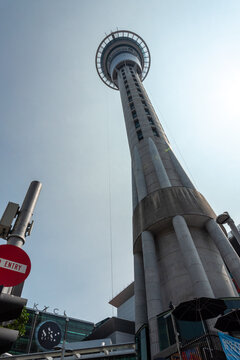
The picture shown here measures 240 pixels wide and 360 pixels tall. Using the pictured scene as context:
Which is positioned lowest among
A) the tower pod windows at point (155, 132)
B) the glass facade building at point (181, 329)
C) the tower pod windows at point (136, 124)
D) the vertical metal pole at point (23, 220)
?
the vertical metal pole at point (23, 220)

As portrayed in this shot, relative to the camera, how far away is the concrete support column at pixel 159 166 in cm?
3062

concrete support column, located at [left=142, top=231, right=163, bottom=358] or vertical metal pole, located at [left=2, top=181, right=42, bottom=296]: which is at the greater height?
concrete support column, located at [left=142, top=231, right=163, bottom=358]

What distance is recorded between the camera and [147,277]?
77.7ft

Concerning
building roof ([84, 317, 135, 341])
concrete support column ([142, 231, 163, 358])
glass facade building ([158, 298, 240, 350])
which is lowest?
glass facade building ([158, 298, 240, 350])

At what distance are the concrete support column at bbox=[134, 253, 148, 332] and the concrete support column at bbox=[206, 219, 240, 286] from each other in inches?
359

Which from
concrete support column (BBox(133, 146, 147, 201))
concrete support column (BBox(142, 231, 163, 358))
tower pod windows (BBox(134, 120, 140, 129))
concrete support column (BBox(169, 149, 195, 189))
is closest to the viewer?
concrete support column (BBox(142, 231, 163, 358))

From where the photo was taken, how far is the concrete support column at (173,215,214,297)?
62.5 ft

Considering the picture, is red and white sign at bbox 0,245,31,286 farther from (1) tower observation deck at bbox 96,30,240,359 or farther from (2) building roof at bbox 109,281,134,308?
(2) building roof at bbox 109,281,134,308

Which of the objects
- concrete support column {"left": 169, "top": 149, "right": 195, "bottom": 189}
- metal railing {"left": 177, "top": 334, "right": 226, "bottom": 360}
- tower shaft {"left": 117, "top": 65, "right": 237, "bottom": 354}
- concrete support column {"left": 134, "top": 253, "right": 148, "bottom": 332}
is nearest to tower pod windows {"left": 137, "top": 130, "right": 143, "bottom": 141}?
tower shaft {"left": 117, "top": 65, "right": 237, "bottom": 354}

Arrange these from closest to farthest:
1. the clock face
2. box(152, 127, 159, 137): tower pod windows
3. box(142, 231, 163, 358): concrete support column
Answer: box(142, 231, 163, 358): concrete support column → box(152, 127, 159, 137): tower pod windows → the clock face

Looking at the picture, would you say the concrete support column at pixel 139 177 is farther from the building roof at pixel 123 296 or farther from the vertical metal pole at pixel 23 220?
the building roof at pixel 123 296

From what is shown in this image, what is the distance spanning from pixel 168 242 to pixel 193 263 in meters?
5.90

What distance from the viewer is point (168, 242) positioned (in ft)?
87.8

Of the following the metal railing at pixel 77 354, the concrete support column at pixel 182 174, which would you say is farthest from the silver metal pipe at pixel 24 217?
the metal railing at pixel 77 354
